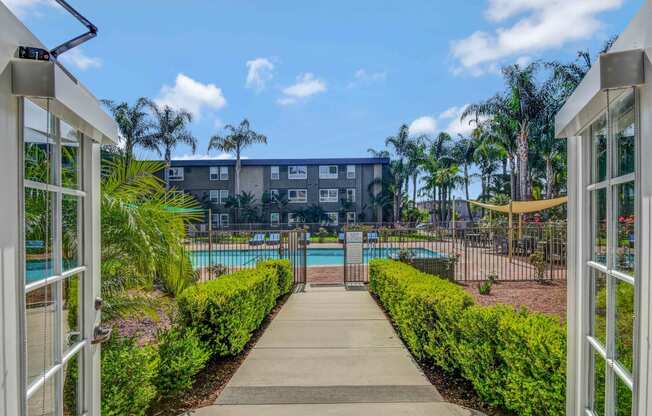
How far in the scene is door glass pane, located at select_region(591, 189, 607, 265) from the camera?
213 centimetres

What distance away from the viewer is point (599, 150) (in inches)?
87.5

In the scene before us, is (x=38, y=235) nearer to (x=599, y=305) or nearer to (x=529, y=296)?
(x=599, y=305)

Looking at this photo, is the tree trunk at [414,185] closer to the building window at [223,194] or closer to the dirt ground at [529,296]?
the building window at [223,194]

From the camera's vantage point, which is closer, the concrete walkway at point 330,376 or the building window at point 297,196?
the concrete walkway at point 330,376

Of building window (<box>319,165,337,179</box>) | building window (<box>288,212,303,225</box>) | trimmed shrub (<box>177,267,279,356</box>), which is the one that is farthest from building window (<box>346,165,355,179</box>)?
trimmed shrub (<box>177,267,279,356</box>)

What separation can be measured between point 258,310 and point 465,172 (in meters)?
39.4

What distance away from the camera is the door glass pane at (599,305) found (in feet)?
6.97

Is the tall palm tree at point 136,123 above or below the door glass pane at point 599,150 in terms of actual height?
above

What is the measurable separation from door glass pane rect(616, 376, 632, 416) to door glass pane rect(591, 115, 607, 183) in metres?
0.97

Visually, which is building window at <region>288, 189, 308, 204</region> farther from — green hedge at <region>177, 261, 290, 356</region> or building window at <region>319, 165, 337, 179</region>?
green hedge at <region>177, 261, 290, 356</region>

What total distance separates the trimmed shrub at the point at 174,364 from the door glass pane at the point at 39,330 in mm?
1843

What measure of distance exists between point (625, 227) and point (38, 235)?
2.64 m

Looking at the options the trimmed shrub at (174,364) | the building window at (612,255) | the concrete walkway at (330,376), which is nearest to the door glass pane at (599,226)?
the building window at (612,255)

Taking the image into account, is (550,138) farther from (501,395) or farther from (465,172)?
(501,395)
